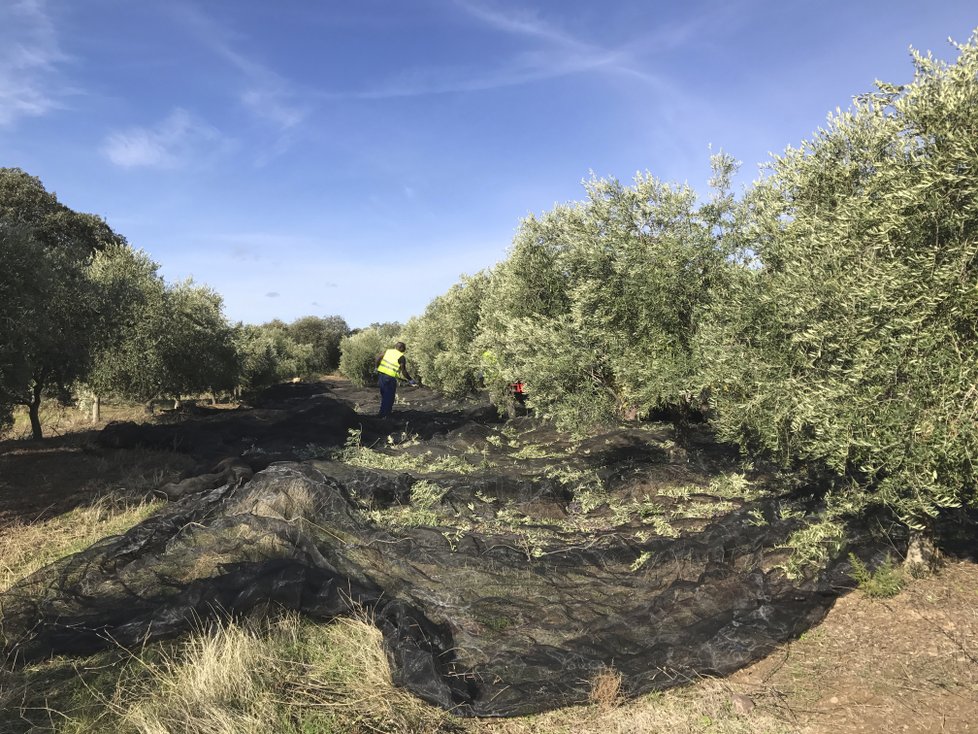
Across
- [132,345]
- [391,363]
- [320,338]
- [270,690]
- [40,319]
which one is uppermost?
[320,338]

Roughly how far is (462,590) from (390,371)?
13272 mm

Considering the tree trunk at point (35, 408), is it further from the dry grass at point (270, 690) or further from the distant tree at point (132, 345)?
the dry grass at point (270, 690)

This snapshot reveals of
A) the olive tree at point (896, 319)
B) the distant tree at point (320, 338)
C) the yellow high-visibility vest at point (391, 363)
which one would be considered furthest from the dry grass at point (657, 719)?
the distant tree at point (320, 338)

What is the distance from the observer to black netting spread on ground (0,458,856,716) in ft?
17.6

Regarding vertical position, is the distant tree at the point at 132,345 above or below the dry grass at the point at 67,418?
above

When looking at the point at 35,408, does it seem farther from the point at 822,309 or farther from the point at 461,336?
the point at 822,309

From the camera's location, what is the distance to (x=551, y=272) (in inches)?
599

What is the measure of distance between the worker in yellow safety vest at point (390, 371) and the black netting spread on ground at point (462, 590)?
10.2 m

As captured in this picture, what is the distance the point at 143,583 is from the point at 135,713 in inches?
98.4

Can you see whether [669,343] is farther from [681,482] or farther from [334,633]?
[334,633]

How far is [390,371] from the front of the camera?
19594mm

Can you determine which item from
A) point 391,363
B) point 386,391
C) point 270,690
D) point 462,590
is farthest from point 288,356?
point 270,690

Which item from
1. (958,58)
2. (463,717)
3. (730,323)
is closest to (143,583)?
(463,717)

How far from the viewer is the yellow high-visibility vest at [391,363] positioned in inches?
759
